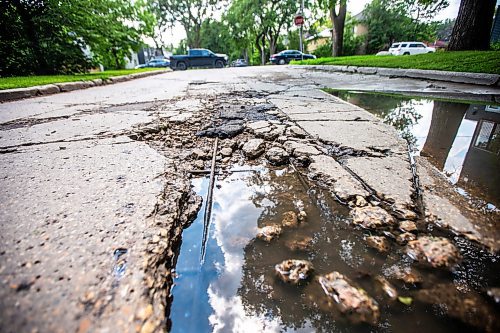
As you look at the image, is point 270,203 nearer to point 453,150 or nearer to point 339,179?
point 339,179

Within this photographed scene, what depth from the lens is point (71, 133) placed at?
2.07 metres

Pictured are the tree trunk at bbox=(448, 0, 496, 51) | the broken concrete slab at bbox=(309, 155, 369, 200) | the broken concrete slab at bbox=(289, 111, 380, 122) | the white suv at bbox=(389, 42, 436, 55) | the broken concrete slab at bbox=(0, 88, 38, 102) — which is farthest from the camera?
→ the white suv at bbox=(389, 42, 436, 55)

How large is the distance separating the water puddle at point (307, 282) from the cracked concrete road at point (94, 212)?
11 centimetres

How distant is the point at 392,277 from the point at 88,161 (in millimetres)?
1657

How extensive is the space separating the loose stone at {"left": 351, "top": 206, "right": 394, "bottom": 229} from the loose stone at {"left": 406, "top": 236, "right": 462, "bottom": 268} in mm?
116

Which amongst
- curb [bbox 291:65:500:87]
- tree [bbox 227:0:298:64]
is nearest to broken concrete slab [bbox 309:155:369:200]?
curb [bbox 291:65:500:87]

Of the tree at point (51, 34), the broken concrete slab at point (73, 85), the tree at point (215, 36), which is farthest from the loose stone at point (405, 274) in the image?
the tree at point (215, 36)

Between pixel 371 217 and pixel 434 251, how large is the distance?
8.8 inches

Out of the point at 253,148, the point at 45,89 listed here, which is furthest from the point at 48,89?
the point at 253,148

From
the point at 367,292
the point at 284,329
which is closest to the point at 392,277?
the point at 367,292

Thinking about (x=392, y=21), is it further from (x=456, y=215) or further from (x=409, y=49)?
(x=456, y=215)

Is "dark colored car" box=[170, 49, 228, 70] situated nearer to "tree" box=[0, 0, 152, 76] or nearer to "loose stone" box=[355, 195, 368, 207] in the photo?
"tree" box=[0, 0, 152, 76]

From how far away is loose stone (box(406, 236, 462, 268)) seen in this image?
0.78 metres

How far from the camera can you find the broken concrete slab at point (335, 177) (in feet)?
3.76
